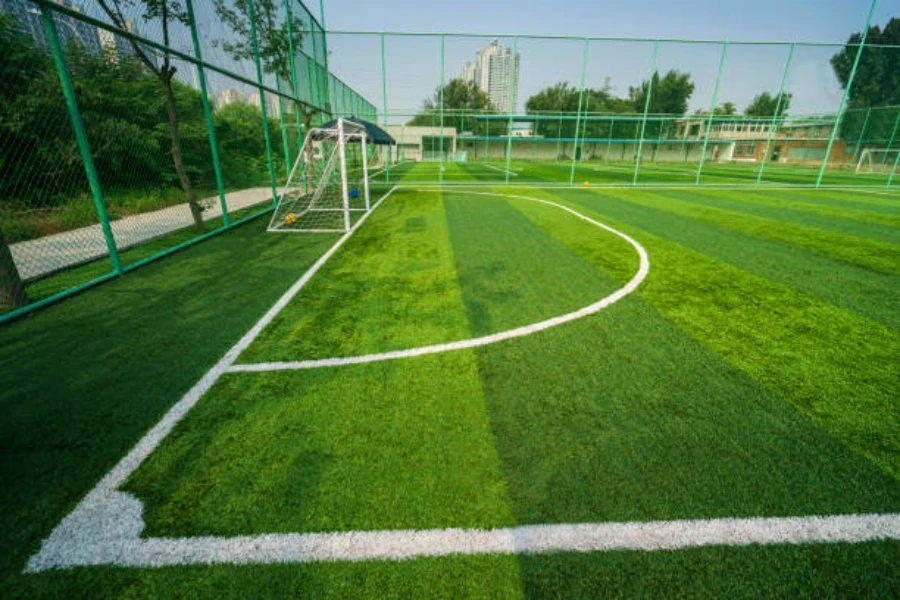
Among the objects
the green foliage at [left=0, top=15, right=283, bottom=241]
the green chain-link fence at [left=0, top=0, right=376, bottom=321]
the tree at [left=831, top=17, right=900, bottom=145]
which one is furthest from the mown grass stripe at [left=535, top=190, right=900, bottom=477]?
the tree at [left=831, top=17, right=900, bottom=145]

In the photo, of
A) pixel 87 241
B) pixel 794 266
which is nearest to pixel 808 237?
pixel 794 266

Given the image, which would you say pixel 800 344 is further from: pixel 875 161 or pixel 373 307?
pixel 875 161

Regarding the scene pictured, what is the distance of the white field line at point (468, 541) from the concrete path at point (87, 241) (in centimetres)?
498

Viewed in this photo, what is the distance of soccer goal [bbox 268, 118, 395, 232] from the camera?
299 inches

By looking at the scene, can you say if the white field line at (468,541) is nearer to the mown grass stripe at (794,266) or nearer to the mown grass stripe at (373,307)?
the mown grass stripe at (373,307)

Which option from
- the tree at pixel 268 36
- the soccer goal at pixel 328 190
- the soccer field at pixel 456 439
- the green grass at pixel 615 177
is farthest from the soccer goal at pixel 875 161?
the tree at pixel 268 36

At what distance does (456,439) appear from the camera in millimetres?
2115

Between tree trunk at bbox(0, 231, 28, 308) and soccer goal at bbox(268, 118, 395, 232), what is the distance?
3.72 m

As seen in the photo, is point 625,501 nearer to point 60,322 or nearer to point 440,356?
point 440,356

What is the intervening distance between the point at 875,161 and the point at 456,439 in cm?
4120

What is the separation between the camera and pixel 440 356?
117 inches

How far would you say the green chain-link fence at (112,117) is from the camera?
4312 mm

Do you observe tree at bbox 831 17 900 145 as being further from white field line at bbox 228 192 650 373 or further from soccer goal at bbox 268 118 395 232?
white field line at bbox 228 192 650 373

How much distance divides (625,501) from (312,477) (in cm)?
141
